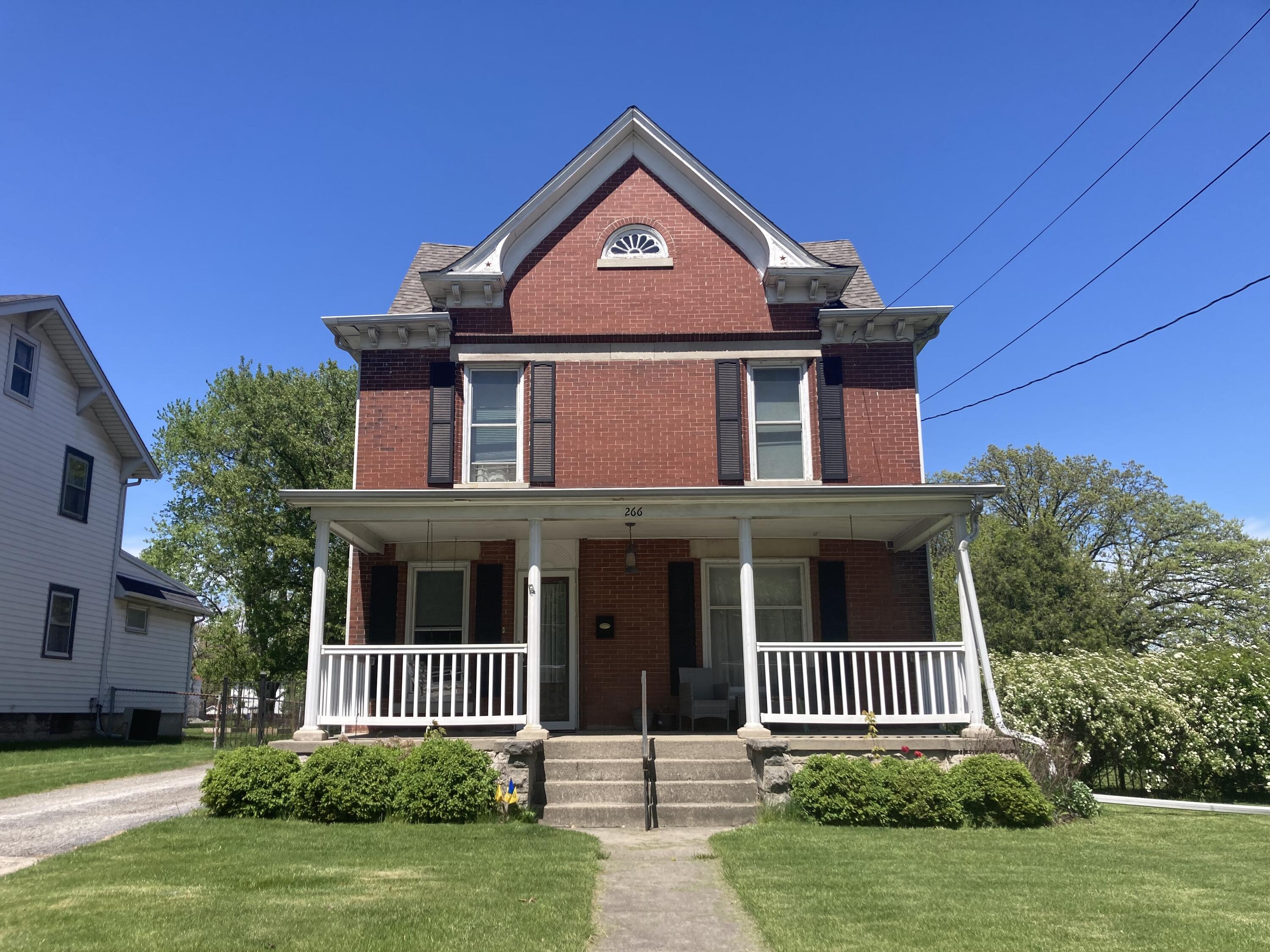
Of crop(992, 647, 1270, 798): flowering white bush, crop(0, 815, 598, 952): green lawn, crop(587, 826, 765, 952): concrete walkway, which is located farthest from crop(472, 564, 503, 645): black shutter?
crop(992, 647, 1270, 798): flowering white bush

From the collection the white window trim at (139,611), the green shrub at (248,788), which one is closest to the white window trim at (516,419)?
the green shrub at (248,788)

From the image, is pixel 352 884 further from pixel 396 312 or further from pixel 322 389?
pixel 322 389

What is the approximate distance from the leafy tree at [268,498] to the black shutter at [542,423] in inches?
526

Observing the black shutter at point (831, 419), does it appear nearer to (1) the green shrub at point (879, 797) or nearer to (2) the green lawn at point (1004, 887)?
(1) the green shrub at point (879, 797)

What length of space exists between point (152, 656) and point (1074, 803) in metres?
21.0

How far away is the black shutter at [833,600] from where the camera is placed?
12.5 meters

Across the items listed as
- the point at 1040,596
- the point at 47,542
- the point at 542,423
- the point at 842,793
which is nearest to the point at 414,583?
the point at 542,423

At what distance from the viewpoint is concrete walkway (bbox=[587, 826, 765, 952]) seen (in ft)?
17.4

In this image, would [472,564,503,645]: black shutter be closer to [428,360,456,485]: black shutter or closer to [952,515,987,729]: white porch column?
[428,360,456,485]: black shutter

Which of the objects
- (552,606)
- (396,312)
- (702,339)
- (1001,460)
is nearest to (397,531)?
(552,606)

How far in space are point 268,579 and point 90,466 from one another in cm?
758

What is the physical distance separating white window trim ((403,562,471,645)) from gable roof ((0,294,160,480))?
33.1 feet

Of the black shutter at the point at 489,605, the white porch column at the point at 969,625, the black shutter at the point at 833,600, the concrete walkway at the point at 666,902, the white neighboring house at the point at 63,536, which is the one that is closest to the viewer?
the concrete walkway at the point at 666,902

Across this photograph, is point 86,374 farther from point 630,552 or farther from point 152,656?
→ point 630,552
